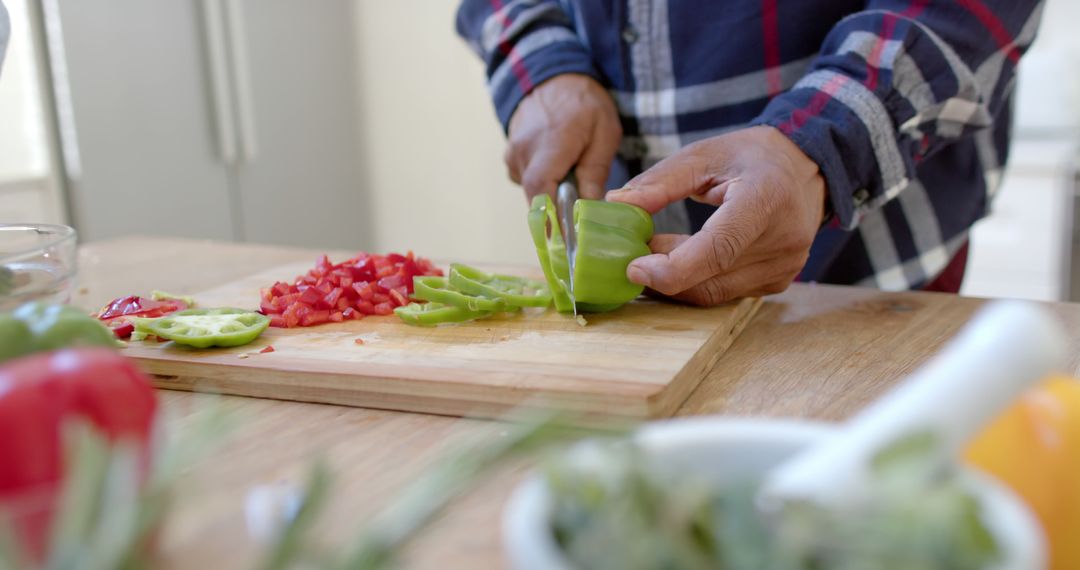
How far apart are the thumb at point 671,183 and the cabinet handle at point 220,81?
248cm

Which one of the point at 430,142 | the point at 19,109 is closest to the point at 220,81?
the point at 19,109

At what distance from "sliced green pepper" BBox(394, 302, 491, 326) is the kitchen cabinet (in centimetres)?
→ 207

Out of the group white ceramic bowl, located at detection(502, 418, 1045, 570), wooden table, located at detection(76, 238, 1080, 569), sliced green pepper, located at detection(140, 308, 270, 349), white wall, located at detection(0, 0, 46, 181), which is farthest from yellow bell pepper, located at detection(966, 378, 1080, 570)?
white wall, located at detection(0, 0, 46, 181)

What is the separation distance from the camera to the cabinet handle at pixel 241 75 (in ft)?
11.4

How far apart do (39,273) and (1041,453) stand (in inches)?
34.0

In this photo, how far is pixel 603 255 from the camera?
1.31 m

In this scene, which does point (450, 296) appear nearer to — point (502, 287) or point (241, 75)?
point (502, 287)

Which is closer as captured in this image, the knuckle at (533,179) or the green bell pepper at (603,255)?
the green bell pepper at (603,255)

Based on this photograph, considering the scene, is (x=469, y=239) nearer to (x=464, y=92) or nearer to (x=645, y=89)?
(x=464, y=92)

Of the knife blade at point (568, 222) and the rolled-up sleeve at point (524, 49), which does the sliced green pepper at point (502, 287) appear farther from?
the rolled-up sleeve at point (524, 49)

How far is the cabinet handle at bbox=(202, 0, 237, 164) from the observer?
3.39 meters

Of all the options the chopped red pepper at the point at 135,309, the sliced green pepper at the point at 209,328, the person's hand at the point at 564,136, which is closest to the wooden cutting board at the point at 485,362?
the sliced green pepper at the point at 209,328

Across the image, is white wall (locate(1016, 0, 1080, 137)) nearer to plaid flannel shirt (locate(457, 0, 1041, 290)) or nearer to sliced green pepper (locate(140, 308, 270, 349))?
plaid flannel shirt (locate(457, 0, 1041, 290))

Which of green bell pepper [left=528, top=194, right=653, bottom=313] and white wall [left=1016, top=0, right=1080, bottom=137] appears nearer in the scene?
green bell pepper [left=528, top=194, right=653, bottom=313]
